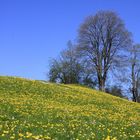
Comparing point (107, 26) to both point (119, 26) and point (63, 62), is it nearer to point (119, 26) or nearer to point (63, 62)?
point (119, 26)

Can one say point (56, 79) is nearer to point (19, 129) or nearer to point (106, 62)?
point (106, 62)

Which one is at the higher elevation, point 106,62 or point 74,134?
point 106,62

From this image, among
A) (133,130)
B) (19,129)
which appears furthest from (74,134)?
(133,130)

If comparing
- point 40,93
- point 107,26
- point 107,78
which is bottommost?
point 40,93

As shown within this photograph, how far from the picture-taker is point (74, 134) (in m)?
14.9

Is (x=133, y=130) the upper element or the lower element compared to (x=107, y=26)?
lower

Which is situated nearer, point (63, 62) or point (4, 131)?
point (4, 131)

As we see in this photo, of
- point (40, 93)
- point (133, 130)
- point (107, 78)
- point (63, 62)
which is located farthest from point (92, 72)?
point (133, 130)

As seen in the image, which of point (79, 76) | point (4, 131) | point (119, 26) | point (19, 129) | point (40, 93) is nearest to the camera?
point (4, 131)

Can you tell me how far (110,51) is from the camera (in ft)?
245

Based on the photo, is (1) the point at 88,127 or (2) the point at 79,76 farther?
(2) the point at 79,76

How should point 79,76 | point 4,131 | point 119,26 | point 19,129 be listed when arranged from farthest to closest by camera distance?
point 79,76, point 119,26, point 19,129, point 4,131

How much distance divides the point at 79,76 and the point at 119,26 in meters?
18.1

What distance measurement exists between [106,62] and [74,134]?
60182 mm
